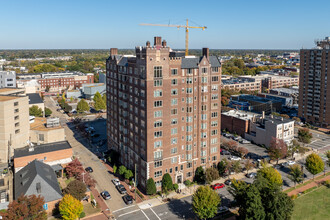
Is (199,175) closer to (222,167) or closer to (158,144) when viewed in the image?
(222,167)

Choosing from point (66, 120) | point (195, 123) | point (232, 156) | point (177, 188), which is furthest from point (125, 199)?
point (66, 120)

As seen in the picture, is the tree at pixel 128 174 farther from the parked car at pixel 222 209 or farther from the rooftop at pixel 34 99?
the rooftop at pixel 34 99

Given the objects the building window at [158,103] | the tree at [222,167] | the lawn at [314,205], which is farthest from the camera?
the tree at [222,167]

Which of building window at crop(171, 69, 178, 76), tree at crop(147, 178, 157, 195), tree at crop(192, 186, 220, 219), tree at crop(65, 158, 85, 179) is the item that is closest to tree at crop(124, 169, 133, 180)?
tree at crop(147, 178, 157, 195)

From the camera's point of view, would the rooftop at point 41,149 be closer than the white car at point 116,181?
No

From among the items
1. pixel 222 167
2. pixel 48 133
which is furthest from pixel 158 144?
pixel 48 133

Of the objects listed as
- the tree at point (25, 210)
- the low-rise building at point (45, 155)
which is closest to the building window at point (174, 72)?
the low-rise building at point (45, 155)

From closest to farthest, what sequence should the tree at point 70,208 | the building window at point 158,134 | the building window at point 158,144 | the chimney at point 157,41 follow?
the tree at point 70,208, the building window at point 158,134, the building window at point 158,144, the chimney at point 157,41
